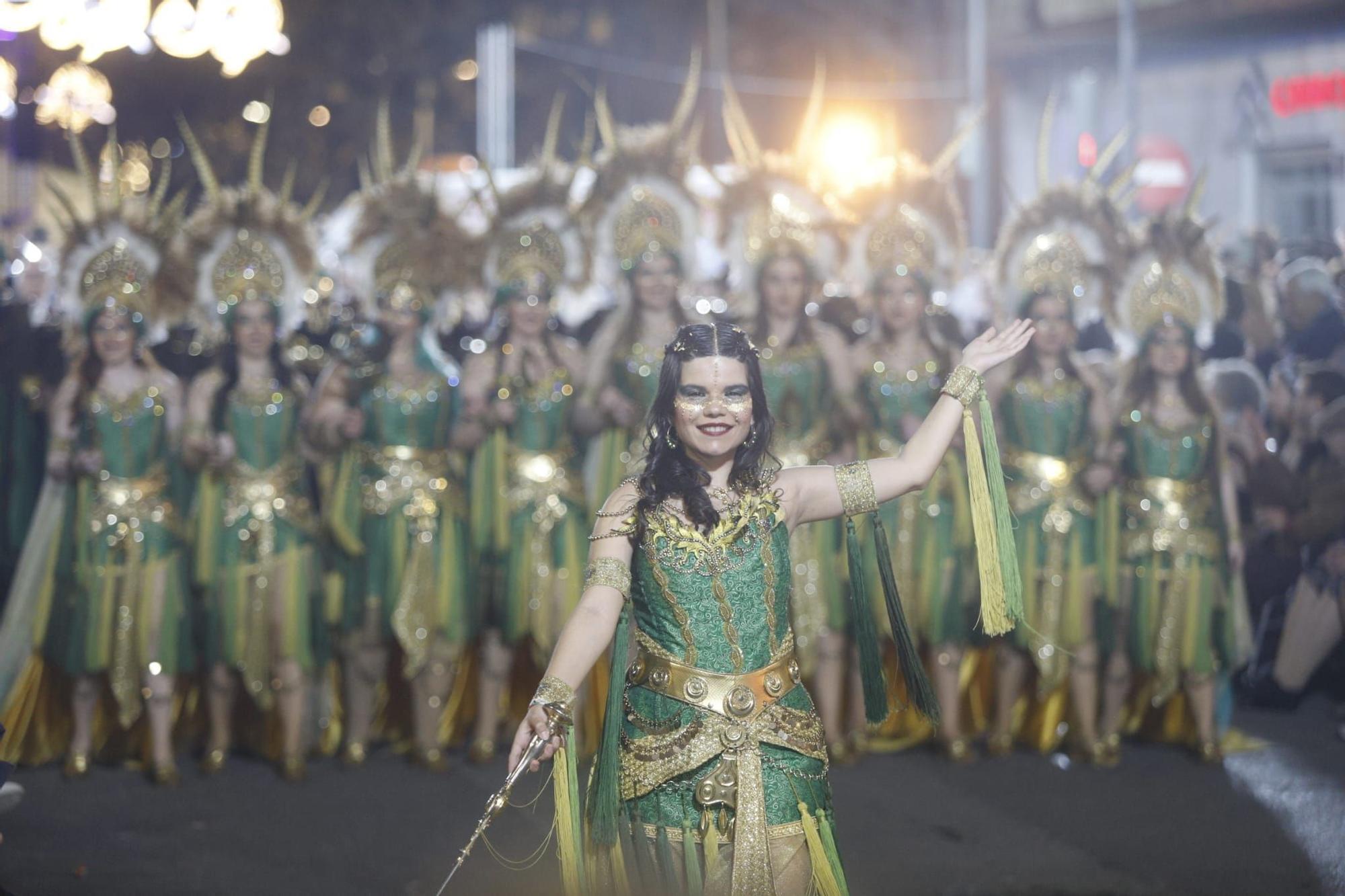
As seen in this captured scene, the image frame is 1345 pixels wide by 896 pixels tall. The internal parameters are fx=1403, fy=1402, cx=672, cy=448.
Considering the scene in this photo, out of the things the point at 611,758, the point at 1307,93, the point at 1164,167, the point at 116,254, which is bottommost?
the point at 611,758

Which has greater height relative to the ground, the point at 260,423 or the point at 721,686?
the point at 260,423

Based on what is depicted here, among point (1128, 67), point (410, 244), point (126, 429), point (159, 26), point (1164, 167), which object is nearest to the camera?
point (126, 429)

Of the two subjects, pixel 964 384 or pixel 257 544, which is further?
pixel 257 544

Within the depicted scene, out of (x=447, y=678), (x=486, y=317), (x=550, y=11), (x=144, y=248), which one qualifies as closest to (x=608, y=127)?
(x=486, y=317)

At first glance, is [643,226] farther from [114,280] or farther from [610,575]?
[610,575]

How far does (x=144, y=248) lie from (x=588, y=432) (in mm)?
1943

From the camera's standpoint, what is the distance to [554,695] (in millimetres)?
2773

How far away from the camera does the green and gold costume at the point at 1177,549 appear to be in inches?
225

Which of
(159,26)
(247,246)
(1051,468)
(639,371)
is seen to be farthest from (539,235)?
(159,26)

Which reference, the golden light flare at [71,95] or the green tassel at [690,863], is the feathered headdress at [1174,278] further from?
the golden light flare at [71,95]

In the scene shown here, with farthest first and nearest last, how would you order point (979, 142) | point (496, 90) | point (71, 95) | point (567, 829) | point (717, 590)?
1. point (979, 142)
2. point (496, 90)
3. point (71, 95)
4. point (717, 590)
5. point (567, 829)

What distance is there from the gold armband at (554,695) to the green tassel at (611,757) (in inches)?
5.0

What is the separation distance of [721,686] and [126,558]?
3.47 m

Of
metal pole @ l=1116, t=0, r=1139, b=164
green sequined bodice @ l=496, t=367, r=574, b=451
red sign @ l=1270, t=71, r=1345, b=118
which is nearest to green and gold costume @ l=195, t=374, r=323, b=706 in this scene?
green sequined bodice @ l=496, t=367, r=574, b=451
